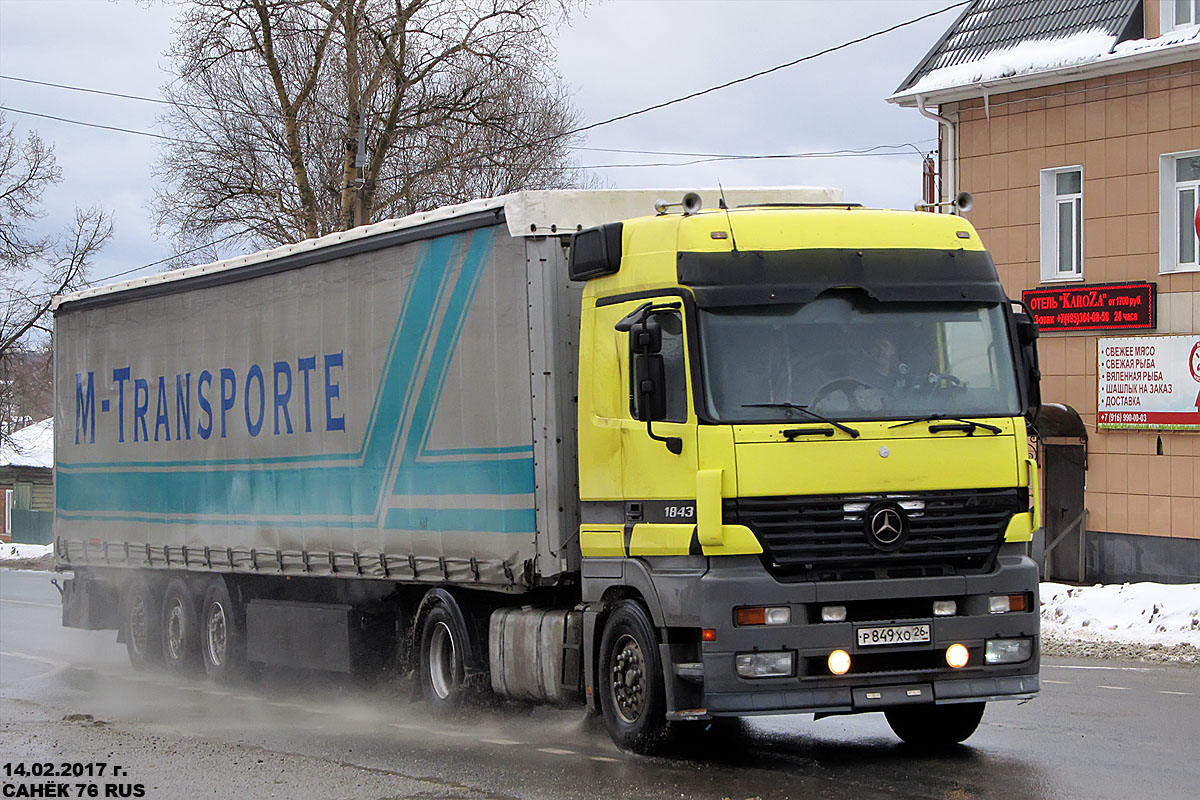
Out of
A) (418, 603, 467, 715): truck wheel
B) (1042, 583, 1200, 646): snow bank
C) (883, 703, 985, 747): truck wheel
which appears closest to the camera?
(883, 703, 985, 747): truck wheel

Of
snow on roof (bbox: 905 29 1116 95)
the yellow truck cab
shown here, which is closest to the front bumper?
the yellow truck cab

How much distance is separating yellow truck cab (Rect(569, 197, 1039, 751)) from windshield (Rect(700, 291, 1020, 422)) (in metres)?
0.01

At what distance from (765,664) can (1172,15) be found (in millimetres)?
16125

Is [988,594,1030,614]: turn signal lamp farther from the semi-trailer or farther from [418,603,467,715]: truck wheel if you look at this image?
[418,603,467,715]: truck wheel

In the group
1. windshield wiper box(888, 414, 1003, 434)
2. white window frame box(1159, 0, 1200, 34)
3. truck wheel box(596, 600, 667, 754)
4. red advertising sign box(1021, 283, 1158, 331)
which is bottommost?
truck wheel box(596, 600, 667, 754)

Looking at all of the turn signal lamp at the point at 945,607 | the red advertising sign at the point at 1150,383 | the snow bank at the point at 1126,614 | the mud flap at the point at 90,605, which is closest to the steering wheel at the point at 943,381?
the turn signal lamp at the point at 945,607

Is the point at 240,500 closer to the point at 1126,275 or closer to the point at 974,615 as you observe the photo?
the point at 974,615

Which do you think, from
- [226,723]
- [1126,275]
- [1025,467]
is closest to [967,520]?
[1025,467]

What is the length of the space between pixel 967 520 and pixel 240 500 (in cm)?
772

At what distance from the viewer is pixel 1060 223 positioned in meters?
23.5

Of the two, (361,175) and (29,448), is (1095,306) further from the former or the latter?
(29,448)

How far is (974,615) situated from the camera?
9211 mm

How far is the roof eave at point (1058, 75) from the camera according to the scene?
21.5 meters

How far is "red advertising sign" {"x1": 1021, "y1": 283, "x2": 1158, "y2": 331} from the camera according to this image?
22.2 meters
